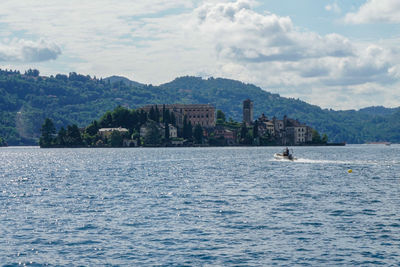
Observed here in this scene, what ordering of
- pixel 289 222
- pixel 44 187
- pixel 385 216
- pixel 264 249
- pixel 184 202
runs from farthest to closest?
pixel 44 187
pixel 184 202
pixel 385 216
pixel 289 222
pixel 264 249

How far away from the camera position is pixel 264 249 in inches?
1492

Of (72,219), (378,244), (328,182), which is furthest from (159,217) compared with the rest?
(328,182)

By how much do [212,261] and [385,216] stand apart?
2240cm


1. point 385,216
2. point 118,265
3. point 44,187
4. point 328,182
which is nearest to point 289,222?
point 385,216

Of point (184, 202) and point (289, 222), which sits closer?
point (289, 222)

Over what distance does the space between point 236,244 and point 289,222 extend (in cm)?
977

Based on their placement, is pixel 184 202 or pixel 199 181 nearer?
pixel 184 202

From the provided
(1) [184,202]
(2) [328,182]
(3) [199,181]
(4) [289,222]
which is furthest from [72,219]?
(2) [328,182]

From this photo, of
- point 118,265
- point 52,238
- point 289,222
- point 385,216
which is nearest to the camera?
point 118,265

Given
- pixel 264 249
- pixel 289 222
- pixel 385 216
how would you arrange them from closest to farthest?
pixel 264 249 < pixel 289 222 < pixel 385 216

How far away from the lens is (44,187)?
270 feet

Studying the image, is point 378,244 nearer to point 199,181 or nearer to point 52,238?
point 52,238

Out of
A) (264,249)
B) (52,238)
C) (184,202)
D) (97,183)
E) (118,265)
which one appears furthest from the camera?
(97,183)

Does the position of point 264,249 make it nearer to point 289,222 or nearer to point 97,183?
point 289,222
